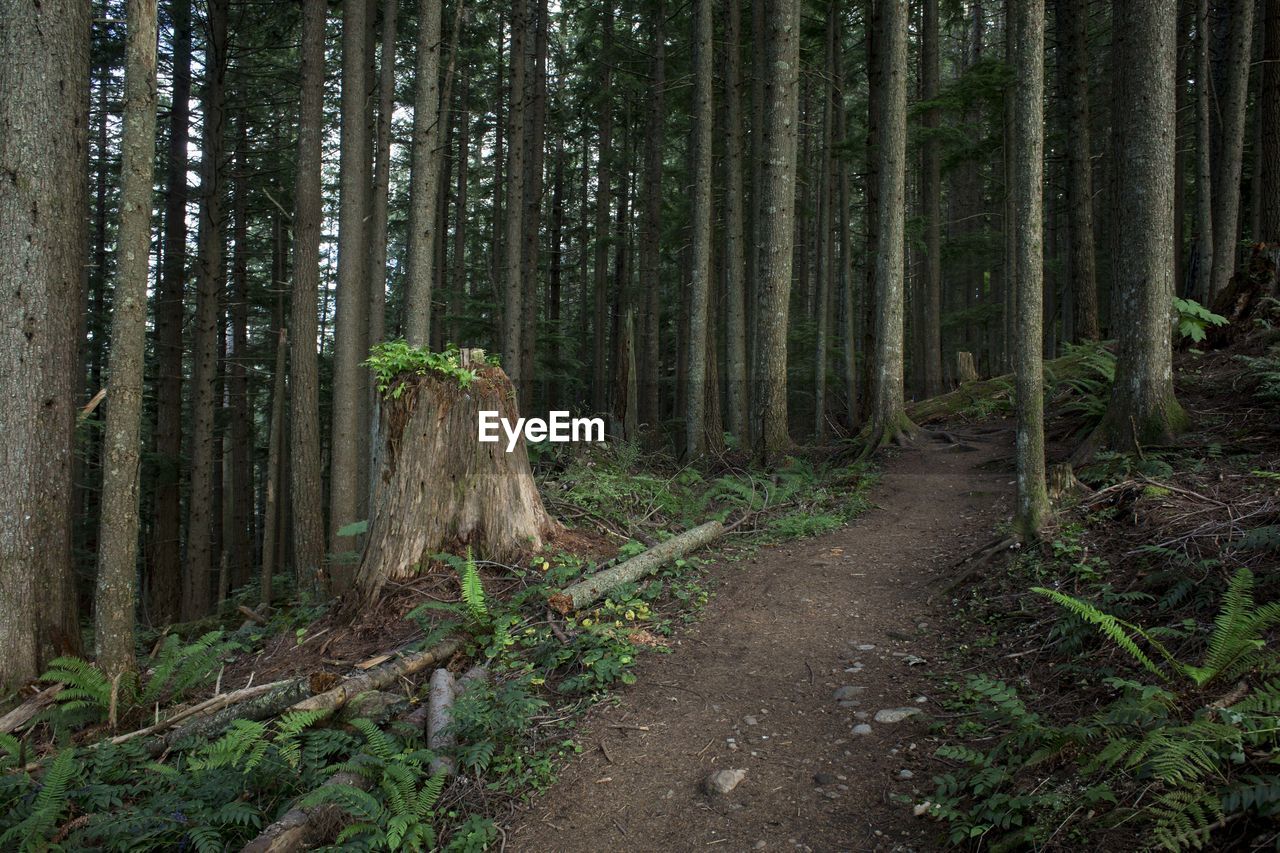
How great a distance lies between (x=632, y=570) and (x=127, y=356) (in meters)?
4.63

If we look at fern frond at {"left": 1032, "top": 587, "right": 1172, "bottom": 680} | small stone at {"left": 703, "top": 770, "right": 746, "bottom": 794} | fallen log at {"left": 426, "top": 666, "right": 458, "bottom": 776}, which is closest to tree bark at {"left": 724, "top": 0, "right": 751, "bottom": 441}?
fallen log at {"left": 426, "top": 666, "right": 458, "bottom": 776}

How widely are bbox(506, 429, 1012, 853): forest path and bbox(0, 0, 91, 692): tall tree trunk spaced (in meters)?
4.96

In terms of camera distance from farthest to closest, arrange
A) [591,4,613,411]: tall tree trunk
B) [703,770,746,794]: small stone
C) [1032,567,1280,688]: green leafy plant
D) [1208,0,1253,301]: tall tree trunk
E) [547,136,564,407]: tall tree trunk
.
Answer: [547,136,564,407]: tall tree trunk < [591,4,613,411]: tall tree trunk < [1208,0,1253,301]: tall tree trunk < [703,770,746,794]: small stone < [1032,567,1280,688]: green leafy plant

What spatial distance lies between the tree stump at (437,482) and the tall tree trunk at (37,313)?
2552mm

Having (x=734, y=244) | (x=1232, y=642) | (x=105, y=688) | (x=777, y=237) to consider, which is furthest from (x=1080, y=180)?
(x=105, y=688)

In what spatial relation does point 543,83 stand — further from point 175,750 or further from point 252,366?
point 175,750

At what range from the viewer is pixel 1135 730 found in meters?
3.11

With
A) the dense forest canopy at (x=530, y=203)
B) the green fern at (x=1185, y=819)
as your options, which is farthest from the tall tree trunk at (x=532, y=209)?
the green fern at (x=1185, y=819)

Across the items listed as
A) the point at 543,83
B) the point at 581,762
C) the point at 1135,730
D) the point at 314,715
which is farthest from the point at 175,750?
the point at 543,83

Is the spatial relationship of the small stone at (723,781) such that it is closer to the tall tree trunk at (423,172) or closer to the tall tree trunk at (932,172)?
the tall tree trunk at (423,172)

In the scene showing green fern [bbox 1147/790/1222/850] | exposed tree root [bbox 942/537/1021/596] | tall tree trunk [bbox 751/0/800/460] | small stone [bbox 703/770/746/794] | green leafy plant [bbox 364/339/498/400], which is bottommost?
small stone [bbox 703/770/746/794]

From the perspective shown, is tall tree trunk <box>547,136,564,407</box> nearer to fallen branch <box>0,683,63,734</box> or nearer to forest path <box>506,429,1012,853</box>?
forest path <box>506,429,1012,853</box>

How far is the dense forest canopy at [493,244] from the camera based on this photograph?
5.79 meters

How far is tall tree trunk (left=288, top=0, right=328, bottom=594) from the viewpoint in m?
10.8
